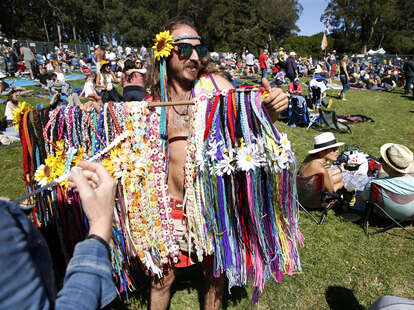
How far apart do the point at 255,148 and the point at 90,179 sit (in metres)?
0.99

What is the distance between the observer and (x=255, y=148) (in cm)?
172

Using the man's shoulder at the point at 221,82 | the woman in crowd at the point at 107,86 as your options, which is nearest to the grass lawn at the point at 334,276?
the man's shoulder at the point at 221,82

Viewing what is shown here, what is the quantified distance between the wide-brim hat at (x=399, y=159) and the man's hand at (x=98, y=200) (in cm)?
348

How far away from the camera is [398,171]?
3348mm

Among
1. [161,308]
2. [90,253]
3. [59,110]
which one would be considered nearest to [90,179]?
[90,253]

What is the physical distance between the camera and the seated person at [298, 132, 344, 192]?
12.6 feet

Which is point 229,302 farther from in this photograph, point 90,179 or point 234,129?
point 90,179

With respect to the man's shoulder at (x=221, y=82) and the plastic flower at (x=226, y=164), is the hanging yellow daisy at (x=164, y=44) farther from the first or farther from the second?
the plastic flower at (x=226, y=164)

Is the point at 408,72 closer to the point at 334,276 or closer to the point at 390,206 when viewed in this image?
the point at 390,206

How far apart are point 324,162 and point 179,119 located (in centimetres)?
284

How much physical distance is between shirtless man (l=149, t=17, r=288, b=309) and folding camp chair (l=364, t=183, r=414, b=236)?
7.82ft

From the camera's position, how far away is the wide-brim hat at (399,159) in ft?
10.7

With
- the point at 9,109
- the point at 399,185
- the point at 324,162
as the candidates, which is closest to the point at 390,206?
the point at 399,185

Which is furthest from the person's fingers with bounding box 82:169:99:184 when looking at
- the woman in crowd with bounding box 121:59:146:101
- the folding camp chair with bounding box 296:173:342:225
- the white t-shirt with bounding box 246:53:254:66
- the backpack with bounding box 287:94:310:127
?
the white t-shirt with bounding box 246:53:254:66
